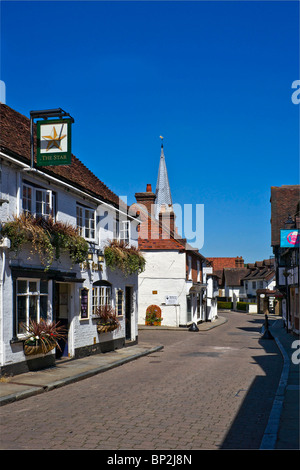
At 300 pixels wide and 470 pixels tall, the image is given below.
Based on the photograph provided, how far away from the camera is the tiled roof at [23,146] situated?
44.6 feet

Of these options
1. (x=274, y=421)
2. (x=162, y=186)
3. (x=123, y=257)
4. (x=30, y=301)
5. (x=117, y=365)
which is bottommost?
(x=117, y=365)

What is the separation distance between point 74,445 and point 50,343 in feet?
22.3

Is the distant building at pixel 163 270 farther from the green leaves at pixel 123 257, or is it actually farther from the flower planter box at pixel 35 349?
the flower planter box at pixel 35 349

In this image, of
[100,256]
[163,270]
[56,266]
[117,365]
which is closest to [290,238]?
[100,256]

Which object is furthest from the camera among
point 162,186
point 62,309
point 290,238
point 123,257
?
point 162,186

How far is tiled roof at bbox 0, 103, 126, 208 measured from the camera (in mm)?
13605

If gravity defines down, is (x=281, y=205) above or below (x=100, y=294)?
above

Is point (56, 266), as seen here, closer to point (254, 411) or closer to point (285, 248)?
point (254, 411)

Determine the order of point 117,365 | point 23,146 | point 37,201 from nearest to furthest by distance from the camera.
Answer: point 37,201 < point 23,146 < point 117,365

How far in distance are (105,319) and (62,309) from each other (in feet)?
7.84

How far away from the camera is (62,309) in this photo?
16516mm

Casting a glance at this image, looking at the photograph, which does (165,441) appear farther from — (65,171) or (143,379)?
(65,171)

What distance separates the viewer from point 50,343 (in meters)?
13.6
